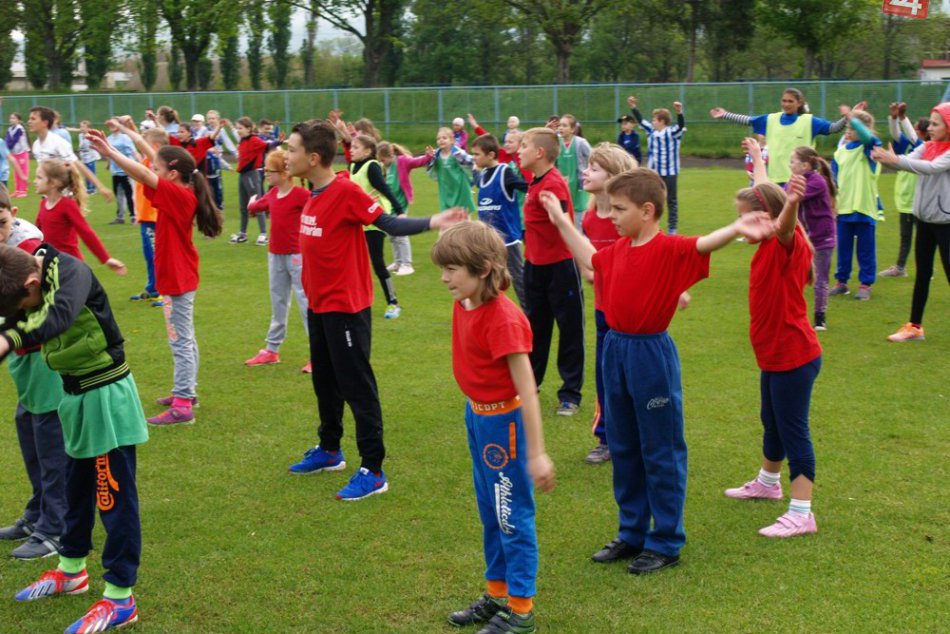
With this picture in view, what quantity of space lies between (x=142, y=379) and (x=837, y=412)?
6.12 meters

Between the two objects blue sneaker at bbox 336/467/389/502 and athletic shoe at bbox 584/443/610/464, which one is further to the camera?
athletic shoe at bbox 584/443/610/464

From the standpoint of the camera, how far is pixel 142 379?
29.8ft

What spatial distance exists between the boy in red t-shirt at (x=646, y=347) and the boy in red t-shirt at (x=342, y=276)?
1.70 metres

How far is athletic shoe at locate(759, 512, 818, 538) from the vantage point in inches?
214

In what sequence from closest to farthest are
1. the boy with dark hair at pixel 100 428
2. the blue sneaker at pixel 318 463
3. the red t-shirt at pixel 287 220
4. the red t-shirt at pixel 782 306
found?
1. the boy with dark hair at pixel 100 428
2. the red t-shirt at pixel 782 306
3. the blue sneaker at pixel 318 463
4. the red t-shirt at pixel 287 220

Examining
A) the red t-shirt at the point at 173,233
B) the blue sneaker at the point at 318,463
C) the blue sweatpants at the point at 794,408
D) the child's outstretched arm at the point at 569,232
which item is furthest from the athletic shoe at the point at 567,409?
the red t-shirt at the point at 173,233

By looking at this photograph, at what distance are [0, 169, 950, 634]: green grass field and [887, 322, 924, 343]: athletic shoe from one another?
0.52 ft

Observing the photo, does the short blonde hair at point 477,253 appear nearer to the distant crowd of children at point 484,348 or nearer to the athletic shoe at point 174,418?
the distant crowd of children at point 484,348

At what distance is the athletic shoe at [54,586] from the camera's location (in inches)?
192

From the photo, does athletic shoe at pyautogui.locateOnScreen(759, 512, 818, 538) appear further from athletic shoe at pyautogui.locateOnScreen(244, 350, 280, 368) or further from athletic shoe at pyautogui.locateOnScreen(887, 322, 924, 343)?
athletic shoe at pyautogui.locateOnScreen(244, 350, 280, 368)

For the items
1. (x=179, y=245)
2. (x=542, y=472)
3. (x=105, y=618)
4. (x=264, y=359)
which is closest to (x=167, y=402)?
(x=179, y=245)

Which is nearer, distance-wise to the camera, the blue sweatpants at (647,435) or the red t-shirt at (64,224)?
the blue sweatpants at (647,435)

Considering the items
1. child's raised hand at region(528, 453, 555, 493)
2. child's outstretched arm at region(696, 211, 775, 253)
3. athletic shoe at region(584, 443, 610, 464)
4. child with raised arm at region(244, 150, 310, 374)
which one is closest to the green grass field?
athletic shoe at region(584, 443, 610, 464)

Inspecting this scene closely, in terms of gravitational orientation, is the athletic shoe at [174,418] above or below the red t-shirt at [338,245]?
below
